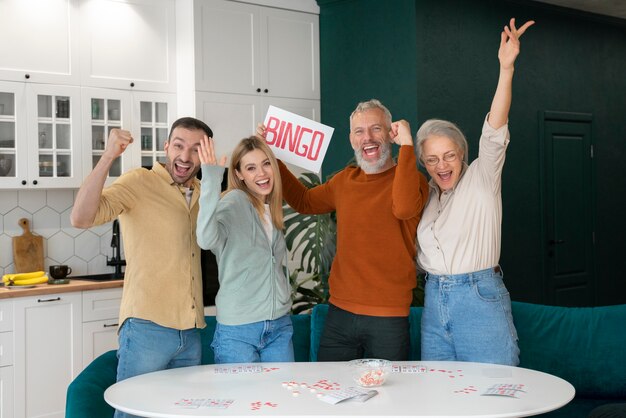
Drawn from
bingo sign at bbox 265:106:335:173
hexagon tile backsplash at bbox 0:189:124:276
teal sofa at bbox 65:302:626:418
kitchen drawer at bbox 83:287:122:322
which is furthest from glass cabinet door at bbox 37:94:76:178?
bingo sign at bbox 265:106:335:173

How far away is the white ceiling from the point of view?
6176mm

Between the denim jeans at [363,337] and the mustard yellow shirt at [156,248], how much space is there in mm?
563

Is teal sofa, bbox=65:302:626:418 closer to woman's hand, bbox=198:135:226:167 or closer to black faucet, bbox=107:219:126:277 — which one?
woman's hand, bbox=198:135:226:167

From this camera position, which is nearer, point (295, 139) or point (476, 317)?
point (476, 317)

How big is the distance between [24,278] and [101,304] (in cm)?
48

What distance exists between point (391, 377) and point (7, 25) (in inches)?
130

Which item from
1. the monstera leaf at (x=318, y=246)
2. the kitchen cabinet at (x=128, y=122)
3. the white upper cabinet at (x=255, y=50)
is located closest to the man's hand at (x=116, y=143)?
the monstera leaf at (x=318, y=246)

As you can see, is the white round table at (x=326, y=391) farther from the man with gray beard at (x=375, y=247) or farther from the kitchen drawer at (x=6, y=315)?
the kitchen drawer at (x=6, y=315)

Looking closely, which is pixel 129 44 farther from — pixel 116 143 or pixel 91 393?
pixel 91 393

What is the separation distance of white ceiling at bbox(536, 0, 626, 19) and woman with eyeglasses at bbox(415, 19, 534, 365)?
370 centimetres

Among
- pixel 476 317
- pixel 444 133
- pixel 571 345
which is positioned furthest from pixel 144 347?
pixel 571 345

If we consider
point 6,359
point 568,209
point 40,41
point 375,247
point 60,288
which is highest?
point 40,41

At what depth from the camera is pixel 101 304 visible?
15.5 ft

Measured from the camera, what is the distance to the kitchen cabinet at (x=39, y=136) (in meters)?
4.64
